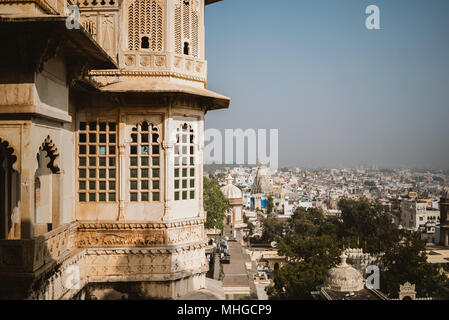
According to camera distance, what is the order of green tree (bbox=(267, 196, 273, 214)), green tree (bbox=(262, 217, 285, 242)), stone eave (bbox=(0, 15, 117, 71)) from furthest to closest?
green tree (bbox=(267, 196, 273, 214))
green tree (bbox=(262, 217, 285, 242))
stone eave (bbox=(0, 15, 117, 71))

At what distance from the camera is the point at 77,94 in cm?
1003

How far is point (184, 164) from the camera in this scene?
10.7 metres

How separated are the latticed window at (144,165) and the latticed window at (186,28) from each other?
225cm

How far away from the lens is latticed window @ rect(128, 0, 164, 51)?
412 inches

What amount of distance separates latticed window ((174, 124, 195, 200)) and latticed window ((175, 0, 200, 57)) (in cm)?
201

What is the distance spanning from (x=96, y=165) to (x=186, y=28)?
4.11m

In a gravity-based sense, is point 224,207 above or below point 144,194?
below

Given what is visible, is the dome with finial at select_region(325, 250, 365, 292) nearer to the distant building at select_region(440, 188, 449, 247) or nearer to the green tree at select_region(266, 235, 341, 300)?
the green tree at select_region(266, 235, 341, 300)

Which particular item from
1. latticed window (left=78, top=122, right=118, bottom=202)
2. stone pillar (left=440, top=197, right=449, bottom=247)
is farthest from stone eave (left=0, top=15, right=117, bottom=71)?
stone pillar (left=440, top=197, right=449, bottom=247)

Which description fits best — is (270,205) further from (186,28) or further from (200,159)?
(186,28)
